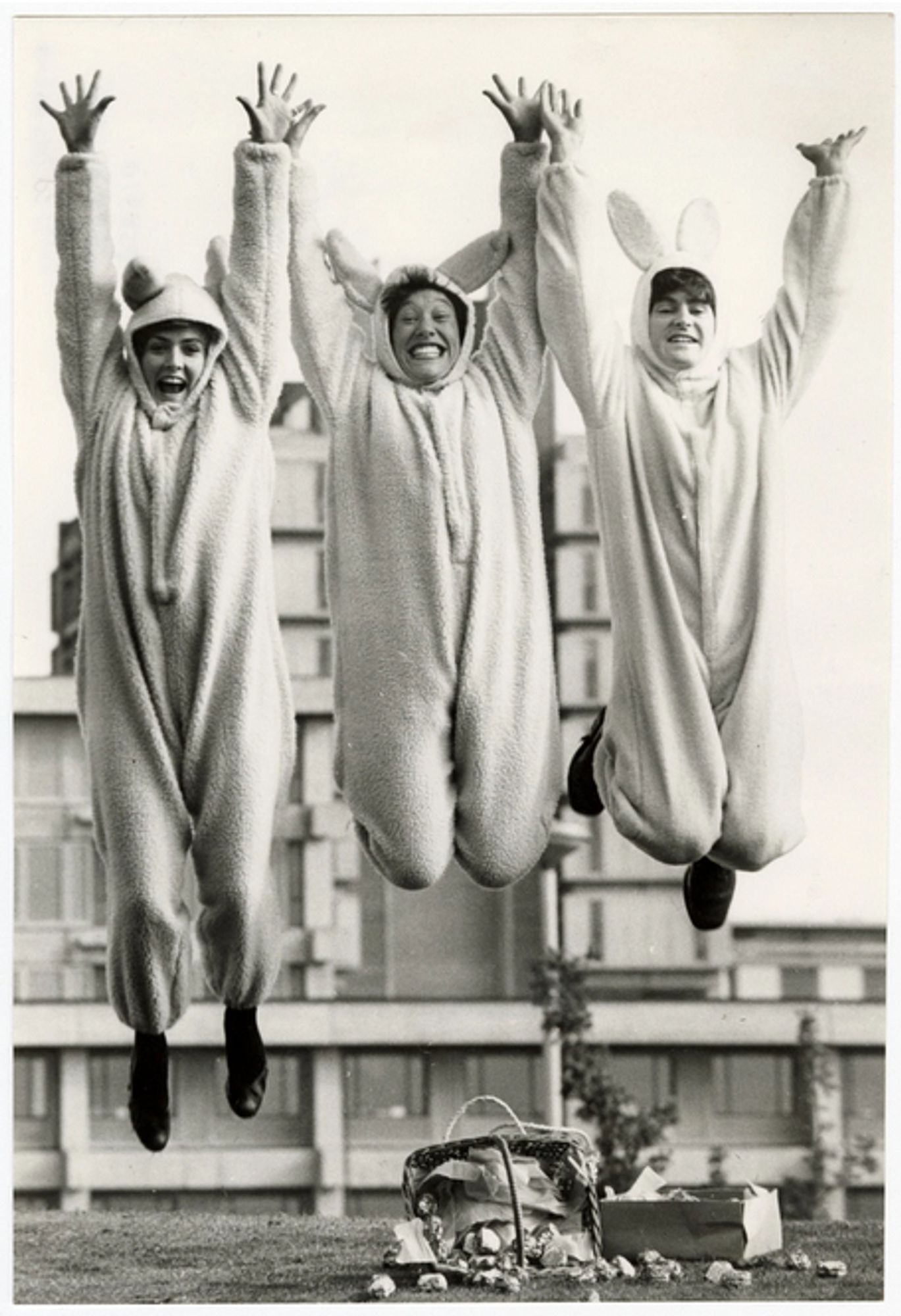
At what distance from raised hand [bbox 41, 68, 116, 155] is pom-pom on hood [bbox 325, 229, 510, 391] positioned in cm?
42

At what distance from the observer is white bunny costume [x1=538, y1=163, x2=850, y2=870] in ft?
11.5

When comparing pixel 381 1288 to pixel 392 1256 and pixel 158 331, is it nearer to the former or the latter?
pixel 392 1256

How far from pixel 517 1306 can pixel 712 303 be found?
5.43ft

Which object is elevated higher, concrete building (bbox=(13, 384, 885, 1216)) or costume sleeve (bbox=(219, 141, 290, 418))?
costume sleeve (bbox=(219, 141, 290, 418))

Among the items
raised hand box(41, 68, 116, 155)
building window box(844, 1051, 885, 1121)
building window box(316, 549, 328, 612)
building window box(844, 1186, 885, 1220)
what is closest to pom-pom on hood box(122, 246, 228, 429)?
raised hand box(41, 68, 116, 155)

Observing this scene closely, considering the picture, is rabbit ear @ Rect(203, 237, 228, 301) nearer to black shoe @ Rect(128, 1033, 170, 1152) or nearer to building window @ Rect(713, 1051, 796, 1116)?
black shoe @ Rect(128, 1033, 170, 1152)

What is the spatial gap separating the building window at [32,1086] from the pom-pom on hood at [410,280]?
1307 mm

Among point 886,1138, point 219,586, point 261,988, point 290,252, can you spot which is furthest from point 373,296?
point 886,1138

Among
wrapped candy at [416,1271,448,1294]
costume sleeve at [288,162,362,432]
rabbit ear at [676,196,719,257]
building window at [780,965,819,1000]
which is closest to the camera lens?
wrapped candy at [416,1271,448,1294]

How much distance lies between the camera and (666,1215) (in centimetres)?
348

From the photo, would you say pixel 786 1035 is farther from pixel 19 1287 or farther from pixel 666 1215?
pixel 19 1287

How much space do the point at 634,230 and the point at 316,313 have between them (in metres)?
0.56

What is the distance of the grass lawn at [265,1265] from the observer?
3434 millimetres

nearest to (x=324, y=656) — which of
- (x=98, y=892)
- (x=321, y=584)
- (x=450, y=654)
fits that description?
(x=321, y=584)
